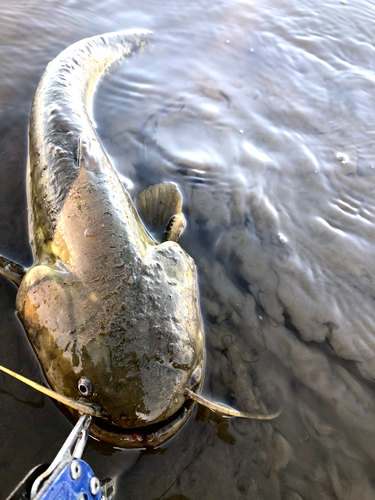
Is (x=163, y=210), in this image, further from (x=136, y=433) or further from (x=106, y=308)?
(x=136, y=433)

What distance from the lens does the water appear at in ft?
6.38

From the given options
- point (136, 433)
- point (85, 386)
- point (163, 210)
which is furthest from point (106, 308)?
point (163, 210)

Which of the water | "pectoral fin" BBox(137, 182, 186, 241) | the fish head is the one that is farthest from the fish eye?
"pectoral fin" BBox(137, 182, 186, 241)

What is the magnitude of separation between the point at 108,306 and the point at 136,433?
1.96 ft

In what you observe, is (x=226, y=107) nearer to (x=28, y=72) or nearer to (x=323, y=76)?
(x=323, y=76)

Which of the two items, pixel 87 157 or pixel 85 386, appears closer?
pixel 85 386

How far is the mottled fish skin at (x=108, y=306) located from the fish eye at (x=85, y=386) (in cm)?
1

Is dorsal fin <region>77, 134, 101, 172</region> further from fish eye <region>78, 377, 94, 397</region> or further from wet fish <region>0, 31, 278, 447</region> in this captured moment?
fish eye <region>78, 377, 94, 397</region>

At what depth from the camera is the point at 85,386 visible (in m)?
1.65

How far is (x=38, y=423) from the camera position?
196 cm

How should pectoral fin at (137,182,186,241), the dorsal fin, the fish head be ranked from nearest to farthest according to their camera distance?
the fish head → the dorsal fin → pectoral fin at (137,182,186,241)

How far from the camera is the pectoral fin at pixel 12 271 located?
2291mm

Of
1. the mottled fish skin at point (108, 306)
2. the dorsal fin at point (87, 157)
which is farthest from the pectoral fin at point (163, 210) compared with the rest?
the dorsal fin at point (87, 157)

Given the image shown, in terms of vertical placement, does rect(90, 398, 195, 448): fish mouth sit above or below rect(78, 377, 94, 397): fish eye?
below
